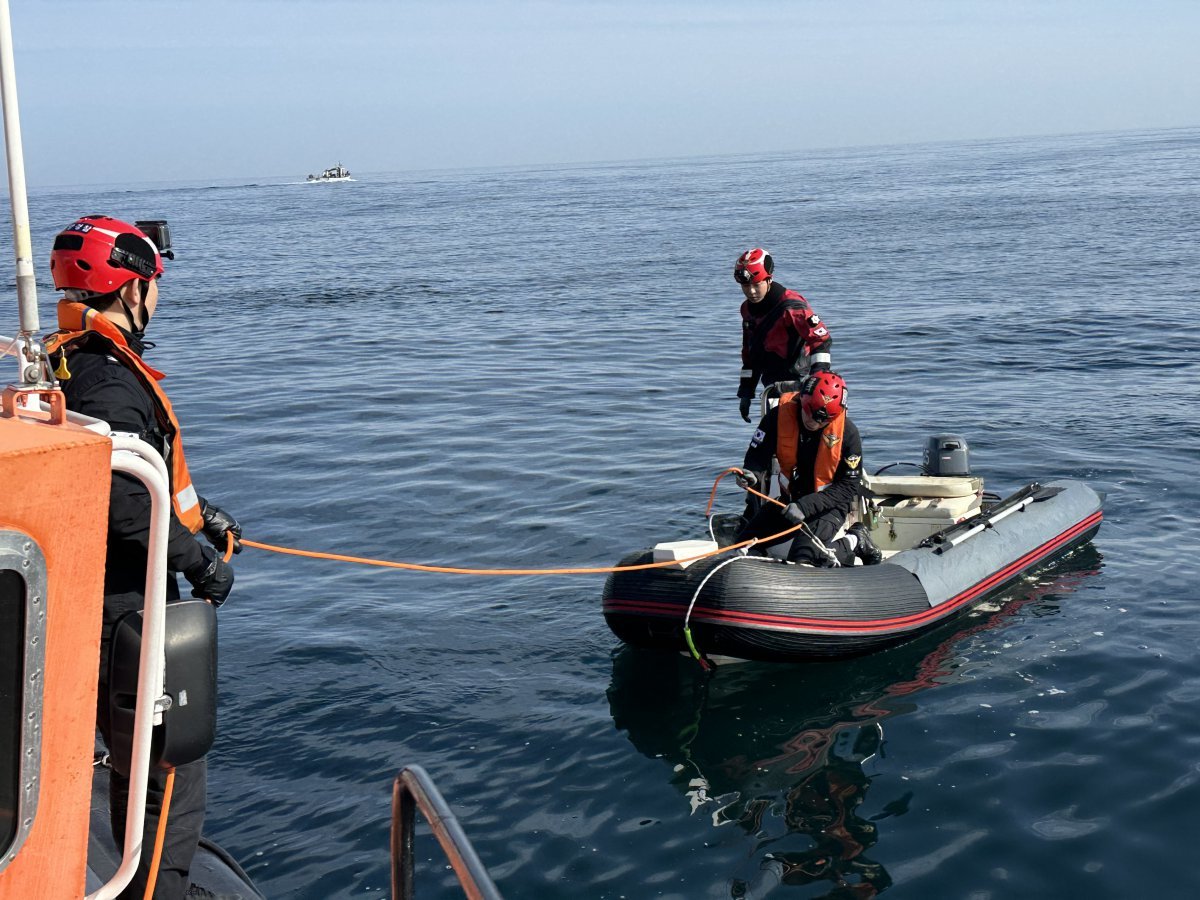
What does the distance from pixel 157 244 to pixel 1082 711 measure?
480cm

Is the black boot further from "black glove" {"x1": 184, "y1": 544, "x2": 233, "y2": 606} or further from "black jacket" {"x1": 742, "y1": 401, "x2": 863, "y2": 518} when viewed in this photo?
"black glove" {"x1": 184, "y1": 544, "x2": 233, "y2": 606}

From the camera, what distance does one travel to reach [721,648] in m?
6.18

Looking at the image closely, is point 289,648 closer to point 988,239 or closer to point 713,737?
point 713,737

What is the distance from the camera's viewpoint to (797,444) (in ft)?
22.9

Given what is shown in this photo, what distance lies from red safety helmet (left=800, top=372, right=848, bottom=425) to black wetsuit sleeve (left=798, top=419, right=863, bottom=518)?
0.70 feet

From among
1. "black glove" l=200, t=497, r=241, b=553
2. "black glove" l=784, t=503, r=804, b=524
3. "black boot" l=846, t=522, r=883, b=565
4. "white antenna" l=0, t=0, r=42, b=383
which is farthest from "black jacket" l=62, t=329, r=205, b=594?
"black boot" l=846, t=522, r=883, b=565

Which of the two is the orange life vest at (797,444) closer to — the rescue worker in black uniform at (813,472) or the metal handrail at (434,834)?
the rescue worker in black uniform at (813,472)

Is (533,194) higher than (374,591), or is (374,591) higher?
(533,194)

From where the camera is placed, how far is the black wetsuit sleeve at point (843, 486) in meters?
6.81

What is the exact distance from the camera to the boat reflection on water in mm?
4875

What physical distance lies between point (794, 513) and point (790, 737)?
53.7 inches

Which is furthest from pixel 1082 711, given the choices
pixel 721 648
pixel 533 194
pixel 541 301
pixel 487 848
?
pixel 533 194

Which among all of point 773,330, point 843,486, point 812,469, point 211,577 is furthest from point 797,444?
point 211,577

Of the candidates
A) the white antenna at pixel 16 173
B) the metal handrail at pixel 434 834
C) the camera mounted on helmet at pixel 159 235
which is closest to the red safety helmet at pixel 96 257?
the camera mounted on helmet at pixel 159 235
